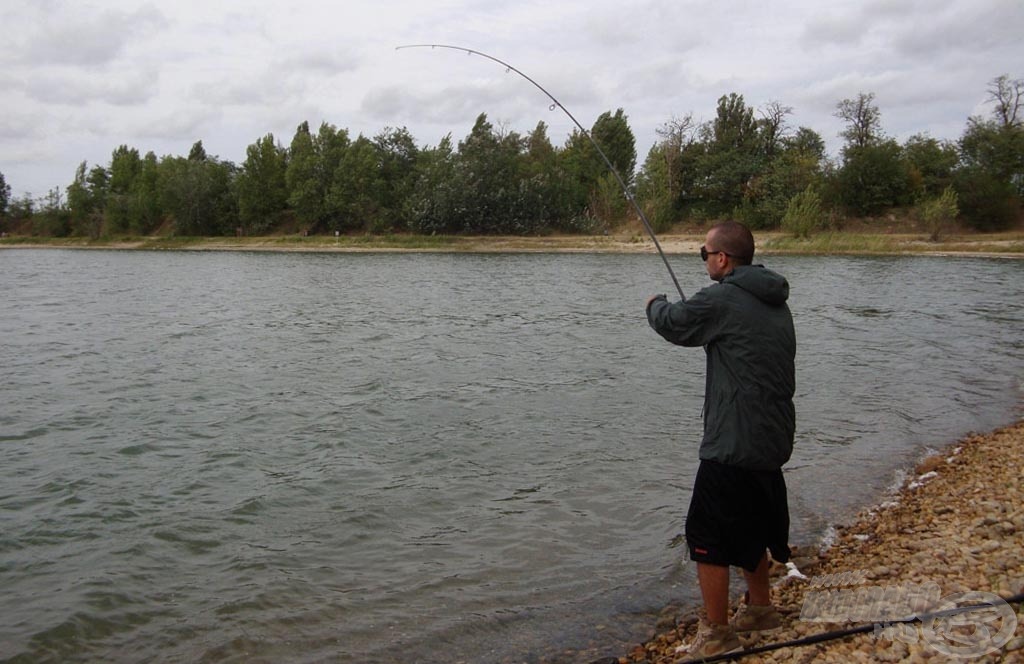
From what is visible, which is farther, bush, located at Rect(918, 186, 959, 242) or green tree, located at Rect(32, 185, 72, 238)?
green tree, located at Rect(32, 185, 72, 238)

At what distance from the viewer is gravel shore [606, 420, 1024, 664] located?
12.7 feet

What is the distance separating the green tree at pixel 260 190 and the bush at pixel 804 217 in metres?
52.9

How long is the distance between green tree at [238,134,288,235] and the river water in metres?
66.6

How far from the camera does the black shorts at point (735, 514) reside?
419cm

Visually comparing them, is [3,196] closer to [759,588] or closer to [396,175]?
[396,175]

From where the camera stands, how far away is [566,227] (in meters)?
75.4

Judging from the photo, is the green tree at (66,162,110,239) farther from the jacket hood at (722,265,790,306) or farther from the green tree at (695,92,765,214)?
the jacket hood at (722,265,790,306)

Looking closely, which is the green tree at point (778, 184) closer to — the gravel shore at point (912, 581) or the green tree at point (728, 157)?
the green tree at point (728, 157)

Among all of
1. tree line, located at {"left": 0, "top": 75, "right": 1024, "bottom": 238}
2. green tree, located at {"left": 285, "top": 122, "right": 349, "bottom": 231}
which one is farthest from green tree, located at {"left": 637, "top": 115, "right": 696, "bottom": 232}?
green tree, located at {"left": 285, "top": 122, "right": 349, "bottom": 231}

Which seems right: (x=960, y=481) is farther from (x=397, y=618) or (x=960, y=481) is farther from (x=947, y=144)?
(x=947, y=144)

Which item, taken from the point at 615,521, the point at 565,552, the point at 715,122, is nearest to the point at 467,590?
the point at 565,552

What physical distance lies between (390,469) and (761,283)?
5.95 m

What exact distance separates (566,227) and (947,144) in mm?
32774

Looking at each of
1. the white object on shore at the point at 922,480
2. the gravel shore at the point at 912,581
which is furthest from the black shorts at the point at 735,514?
the white object on shore at the point at 922,480
